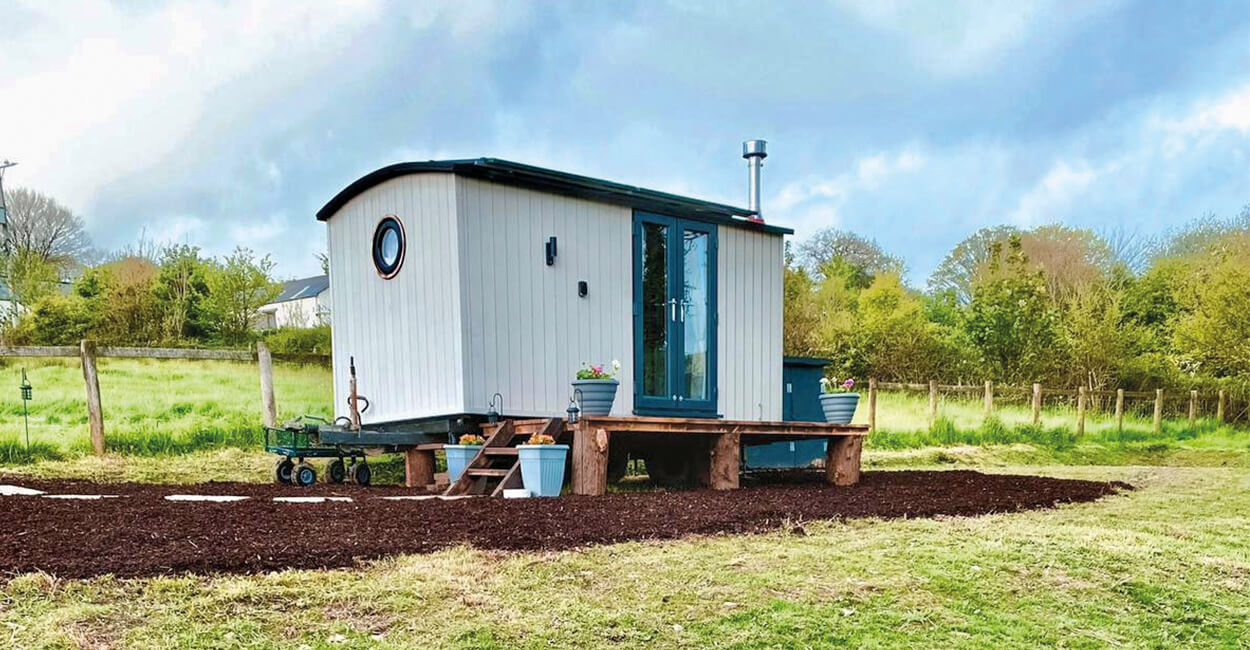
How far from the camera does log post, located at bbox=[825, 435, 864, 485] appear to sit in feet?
27.1

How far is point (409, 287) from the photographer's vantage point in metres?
7.69

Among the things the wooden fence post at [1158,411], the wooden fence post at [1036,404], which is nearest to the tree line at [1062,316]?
the wooden fence post at [1158,411]

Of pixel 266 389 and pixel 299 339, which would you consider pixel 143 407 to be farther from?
pixel 299 339

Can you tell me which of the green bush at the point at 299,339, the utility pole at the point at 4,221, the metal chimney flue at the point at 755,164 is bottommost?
the green bush at the point at 299,339

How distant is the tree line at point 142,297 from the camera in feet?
41.1

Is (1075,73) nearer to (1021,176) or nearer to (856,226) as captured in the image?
(1021,176)

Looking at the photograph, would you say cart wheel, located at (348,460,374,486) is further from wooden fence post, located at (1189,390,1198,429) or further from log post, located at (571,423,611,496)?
wooden fence post, located at (1189,390,1198,429)

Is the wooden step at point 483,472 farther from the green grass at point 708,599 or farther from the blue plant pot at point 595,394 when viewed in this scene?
the green grass at point 708,599

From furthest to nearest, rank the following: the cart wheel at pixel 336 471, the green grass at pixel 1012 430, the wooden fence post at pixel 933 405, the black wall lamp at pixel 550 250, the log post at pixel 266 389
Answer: the wooden fence post at pixel 933 405
the green grass at pixel 1012 430
the log post at pixel 266 389
the cart wheel at pixel 336 471
the black wall lamp at pixel 550 250

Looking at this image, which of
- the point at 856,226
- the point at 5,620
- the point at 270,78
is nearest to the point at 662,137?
the point at 270,78

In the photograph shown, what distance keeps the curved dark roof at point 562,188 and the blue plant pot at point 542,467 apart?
7.39 ft

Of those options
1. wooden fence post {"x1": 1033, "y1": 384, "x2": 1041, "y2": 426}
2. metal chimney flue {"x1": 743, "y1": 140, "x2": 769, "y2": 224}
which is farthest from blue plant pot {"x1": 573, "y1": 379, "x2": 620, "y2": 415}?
wooden fence post {"x1": 1033, "y1": 384, "x2": 1041, "y2": 426}

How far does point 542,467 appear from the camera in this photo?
606cm

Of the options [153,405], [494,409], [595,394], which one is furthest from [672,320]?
[153,405]
